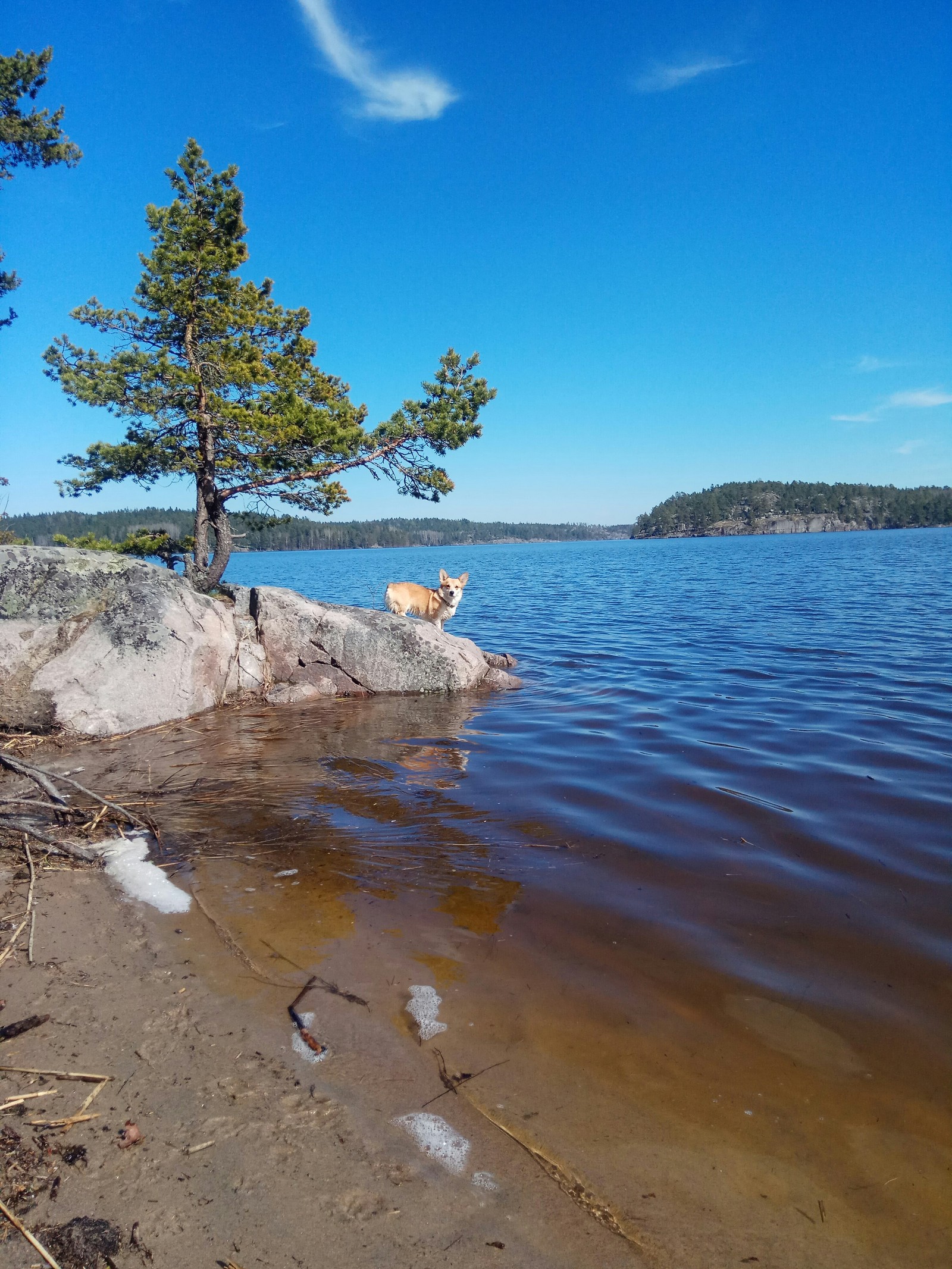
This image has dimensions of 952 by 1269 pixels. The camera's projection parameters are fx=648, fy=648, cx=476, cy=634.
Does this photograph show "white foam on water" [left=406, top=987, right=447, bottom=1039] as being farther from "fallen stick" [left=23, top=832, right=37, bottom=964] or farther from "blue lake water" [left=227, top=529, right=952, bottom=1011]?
"fallen stick" [left=23, top=832, right=37, bottom=964]

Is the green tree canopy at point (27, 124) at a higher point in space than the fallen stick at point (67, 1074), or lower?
higher

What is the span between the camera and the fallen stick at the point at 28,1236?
1868 millimetres

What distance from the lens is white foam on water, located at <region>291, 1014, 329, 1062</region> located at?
285 centimetres

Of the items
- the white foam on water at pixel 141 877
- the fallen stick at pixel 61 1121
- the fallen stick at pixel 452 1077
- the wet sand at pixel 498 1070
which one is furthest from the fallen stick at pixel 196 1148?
the white foam on water at pixel 141 877

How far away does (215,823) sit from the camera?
5633mm

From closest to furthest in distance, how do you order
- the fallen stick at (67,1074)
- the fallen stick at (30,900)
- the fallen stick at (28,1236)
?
the fallen stick at (28,1236), the fallen stick at (67,1074), the fallen stick at (30,900)

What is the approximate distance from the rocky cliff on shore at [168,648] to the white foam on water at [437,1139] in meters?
7.53

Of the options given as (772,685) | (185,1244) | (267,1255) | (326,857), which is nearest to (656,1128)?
(267,1255)

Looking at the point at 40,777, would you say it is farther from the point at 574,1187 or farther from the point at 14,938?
the point at 574,1187

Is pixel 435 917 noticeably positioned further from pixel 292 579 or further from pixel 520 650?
pixel 292 579

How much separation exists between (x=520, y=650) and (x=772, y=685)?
21.0 ft

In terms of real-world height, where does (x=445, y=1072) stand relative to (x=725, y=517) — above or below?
below

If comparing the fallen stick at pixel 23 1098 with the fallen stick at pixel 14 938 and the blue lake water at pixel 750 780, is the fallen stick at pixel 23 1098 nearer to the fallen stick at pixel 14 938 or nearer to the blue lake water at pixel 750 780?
the fallen stick at pixel 14 938

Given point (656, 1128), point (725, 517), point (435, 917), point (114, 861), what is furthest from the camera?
point (725, 517)
